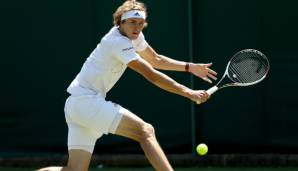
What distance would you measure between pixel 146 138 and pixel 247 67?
1370 mm

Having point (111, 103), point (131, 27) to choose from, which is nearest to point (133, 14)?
point (131, 27)

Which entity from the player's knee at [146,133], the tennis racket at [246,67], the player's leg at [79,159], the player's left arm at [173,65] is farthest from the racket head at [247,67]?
the player's leg at [79,159]

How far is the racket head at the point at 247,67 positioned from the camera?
19.0 ft

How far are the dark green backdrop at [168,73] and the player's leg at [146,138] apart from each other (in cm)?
266

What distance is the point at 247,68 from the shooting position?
5816 mm

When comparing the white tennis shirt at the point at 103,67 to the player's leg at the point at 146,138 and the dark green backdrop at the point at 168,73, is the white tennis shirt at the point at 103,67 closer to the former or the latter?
the player's leg at the point at 146,138

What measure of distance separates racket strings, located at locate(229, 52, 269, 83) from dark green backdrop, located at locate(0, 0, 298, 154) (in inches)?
60.1

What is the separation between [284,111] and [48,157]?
2504 mm

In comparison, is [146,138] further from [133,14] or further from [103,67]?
[133,14]

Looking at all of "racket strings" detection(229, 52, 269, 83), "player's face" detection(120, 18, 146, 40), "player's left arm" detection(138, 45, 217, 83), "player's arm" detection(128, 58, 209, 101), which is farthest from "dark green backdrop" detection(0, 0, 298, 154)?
"player's arm" detection(128, 58, 209, 101)

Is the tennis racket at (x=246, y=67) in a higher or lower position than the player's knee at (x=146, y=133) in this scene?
higher

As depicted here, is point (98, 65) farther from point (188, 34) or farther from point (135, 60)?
point (188, 34)

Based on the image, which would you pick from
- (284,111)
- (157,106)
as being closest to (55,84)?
(157,106)

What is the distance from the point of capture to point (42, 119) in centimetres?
773
